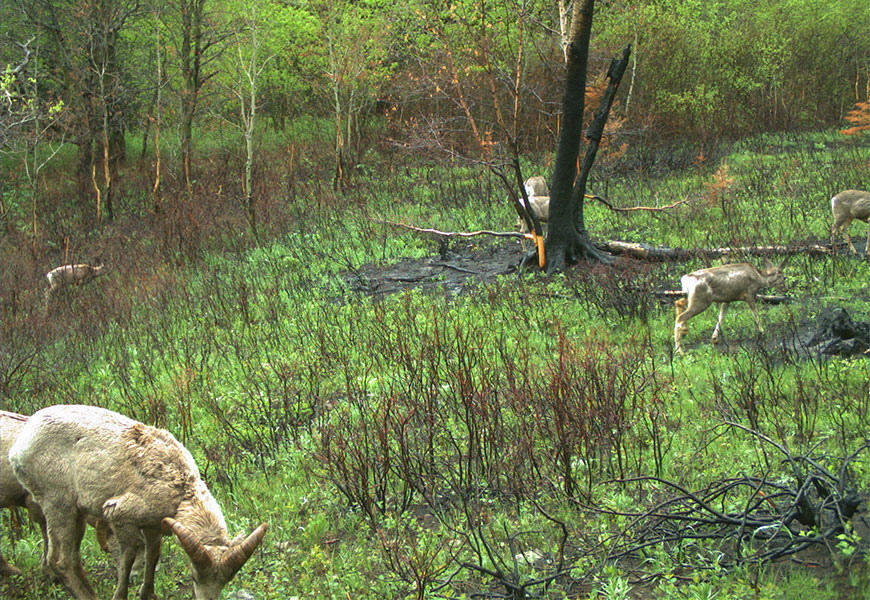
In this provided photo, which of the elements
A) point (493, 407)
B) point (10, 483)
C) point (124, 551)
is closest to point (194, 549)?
point (124, 551)

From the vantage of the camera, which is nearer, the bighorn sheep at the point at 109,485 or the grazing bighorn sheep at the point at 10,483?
the bighorn sheep at the point at 109,485

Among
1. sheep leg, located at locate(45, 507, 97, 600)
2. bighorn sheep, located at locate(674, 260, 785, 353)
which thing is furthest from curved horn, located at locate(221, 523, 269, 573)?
bighorn sheep, located at locate(674, 260, 785, 353)

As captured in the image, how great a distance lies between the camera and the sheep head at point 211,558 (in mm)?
4227

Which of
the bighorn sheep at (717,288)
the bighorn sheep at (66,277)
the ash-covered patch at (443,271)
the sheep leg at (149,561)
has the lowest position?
the sheep leg at (149,561)

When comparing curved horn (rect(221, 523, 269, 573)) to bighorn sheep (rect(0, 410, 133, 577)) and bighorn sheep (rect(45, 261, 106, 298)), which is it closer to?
bighorn sheep (rect(0, 410, 133, 577))

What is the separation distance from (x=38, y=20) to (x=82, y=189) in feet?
20.1

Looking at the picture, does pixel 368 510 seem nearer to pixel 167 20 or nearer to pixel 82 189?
pixel 167 20

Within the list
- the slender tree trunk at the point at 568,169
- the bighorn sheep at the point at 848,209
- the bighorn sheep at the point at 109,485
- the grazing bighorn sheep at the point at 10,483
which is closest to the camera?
the bighorn sheep at the point at 109,485

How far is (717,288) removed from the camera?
8805 mm

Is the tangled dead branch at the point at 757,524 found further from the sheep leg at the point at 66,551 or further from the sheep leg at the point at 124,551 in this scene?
the sheep leg at the point at 66,551

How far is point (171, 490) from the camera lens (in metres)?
4.70

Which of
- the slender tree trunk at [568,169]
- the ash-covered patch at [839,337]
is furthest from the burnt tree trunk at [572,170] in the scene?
the ash-covered patch at [839,337]

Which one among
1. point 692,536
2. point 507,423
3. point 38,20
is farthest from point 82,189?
point 692,536

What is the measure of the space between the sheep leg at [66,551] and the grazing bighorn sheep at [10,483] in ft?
1.18
